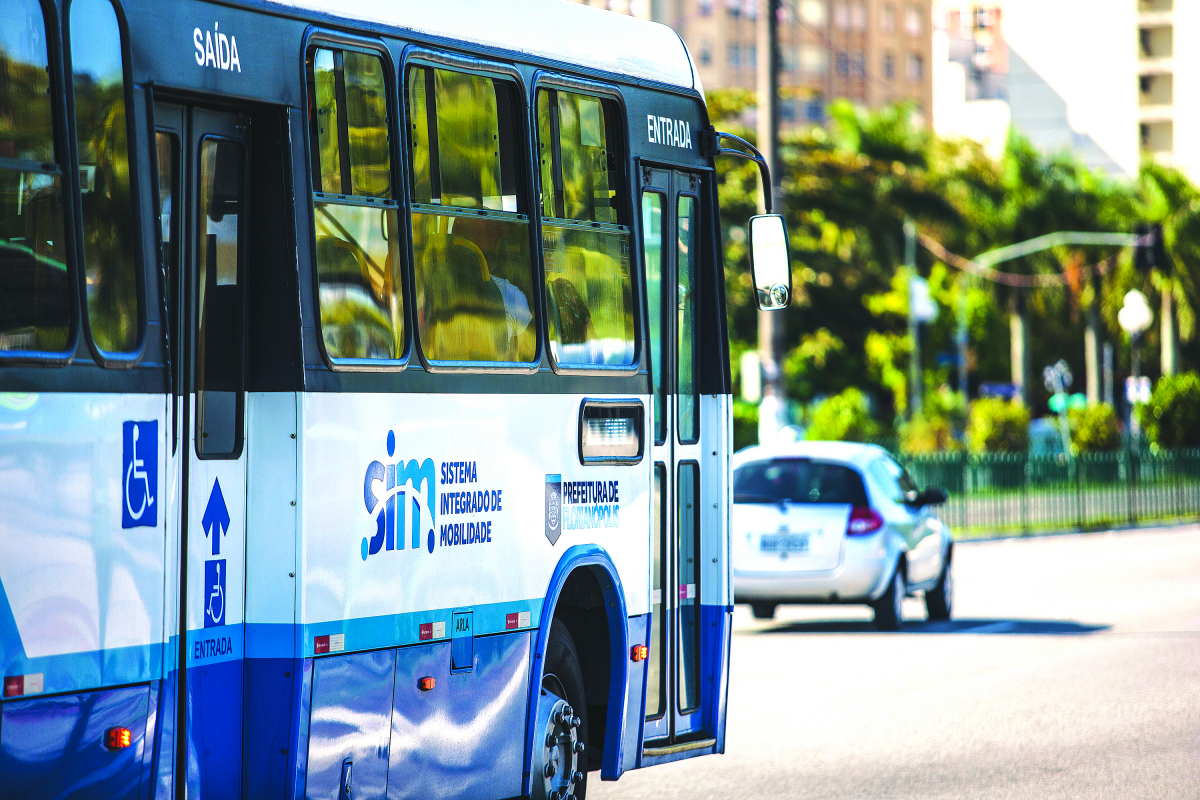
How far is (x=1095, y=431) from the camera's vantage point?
43.8 meters

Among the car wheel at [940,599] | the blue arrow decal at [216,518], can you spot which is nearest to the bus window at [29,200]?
the blue arrow decal at [216,518]

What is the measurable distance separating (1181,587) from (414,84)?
1551cm

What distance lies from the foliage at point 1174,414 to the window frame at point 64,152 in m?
40.9

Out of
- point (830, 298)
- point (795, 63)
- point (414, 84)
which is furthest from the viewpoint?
point (795, 63)

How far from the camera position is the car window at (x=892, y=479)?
15.7m

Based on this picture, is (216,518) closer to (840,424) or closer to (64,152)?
(64,152)

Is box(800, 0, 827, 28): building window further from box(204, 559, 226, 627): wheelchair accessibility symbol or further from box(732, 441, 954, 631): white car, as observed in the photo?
box(204, 559, 226, 627): wheelchair accessibility symbol

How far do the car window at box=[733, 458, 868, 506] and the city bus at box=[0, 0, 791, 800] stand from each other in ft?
24.1

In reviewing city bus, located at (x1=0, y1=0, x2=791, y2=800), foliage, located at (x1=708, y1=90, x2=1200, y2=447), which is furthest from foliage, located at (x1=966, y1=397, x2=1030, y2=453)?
city bus, located at (x1=0, y1=0, x2=791, y2=800)

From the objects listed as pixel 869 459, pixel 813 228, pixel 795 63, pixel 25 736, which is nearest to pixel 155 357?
pixel 25 736

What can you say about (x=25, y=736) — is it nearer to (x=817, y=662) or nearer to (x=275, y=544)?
(x=275, y=544)

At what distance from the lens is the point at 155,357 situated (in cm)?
518

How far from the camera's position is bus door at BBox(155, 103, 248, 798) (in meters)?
5.30

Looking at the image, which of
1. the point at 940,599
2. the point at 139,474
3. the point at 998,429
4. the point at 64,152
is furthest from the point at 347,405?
the point at 998,429
